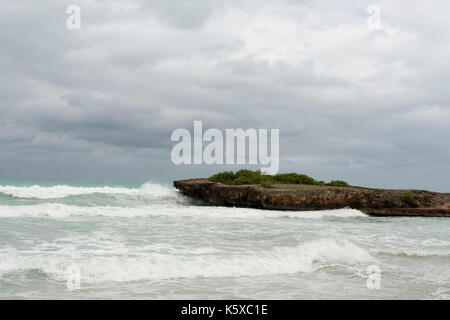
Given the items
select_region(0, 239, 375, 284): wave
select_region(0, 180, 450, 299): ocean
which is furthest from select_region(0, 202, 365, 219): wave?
select_region(0, 239, 375, 284): wave

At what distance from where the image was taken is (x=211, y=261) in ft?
27.2

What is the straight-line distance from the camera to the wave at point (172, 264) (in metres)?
7.30

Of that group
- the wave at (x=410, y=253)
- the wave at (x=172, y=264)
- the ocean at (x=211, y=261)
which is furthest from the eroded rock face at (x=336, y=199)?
the wave at (x=172, y=264)

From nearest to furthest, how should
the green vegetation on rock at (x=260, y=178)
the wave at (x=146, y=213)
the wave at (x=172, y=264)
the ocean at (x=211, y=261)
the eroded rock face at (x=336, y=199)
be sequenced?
1. the ocean at (x=211, y=261)
2. the wave at (x=172, y=264)
3. the wave at (x=146, y=213)
4. the eroded rock face at (x=336, y=199)
5. the green vegetation on rock at (x=260, y=178)

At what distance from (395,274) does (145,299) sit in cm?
541

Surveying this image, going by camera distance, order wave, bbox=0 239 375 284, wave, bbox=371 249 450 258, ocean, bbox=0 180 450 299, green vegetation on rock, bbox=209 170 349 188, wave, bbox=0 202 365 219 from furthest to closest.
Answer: green vegetation on rock, bbox=209 170 349 188 → wave, bbox=0 202 365 219 → wave, bbox=371 249 450 258 → wave, bbox=0 239 375 284 → ocean, bbox=0 180 450 299

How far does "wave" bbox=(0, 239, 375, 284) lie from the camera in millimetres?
7297

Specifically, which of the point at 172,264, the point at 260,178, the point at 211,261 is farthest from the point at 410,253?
the point at 260,178

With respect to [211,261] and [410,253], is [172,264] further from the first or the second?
[410,253]

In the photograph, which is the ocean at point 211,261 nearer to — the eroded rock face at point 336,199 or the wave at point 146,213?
the wave at point 146,213

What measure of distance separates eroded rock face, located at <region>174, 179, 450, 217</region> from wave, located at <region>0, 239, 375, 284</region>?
1119 centimetres

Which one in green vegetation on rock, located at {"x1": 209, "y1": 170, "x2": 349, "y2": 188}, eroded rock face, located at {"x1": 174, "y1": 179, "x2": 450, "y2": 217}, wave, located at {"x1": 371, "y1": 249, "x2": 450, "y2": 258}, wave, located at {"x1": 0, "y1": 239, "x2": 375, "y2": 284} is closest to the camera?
wave, located at {"x1": 0, "y1": 239, "x2": 375, "y2": 284}

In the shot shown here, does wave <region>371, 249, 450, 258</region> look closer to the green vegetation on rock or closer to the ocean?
the ocean

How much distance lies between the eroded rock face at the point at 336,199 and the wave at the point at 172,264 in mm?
11187
